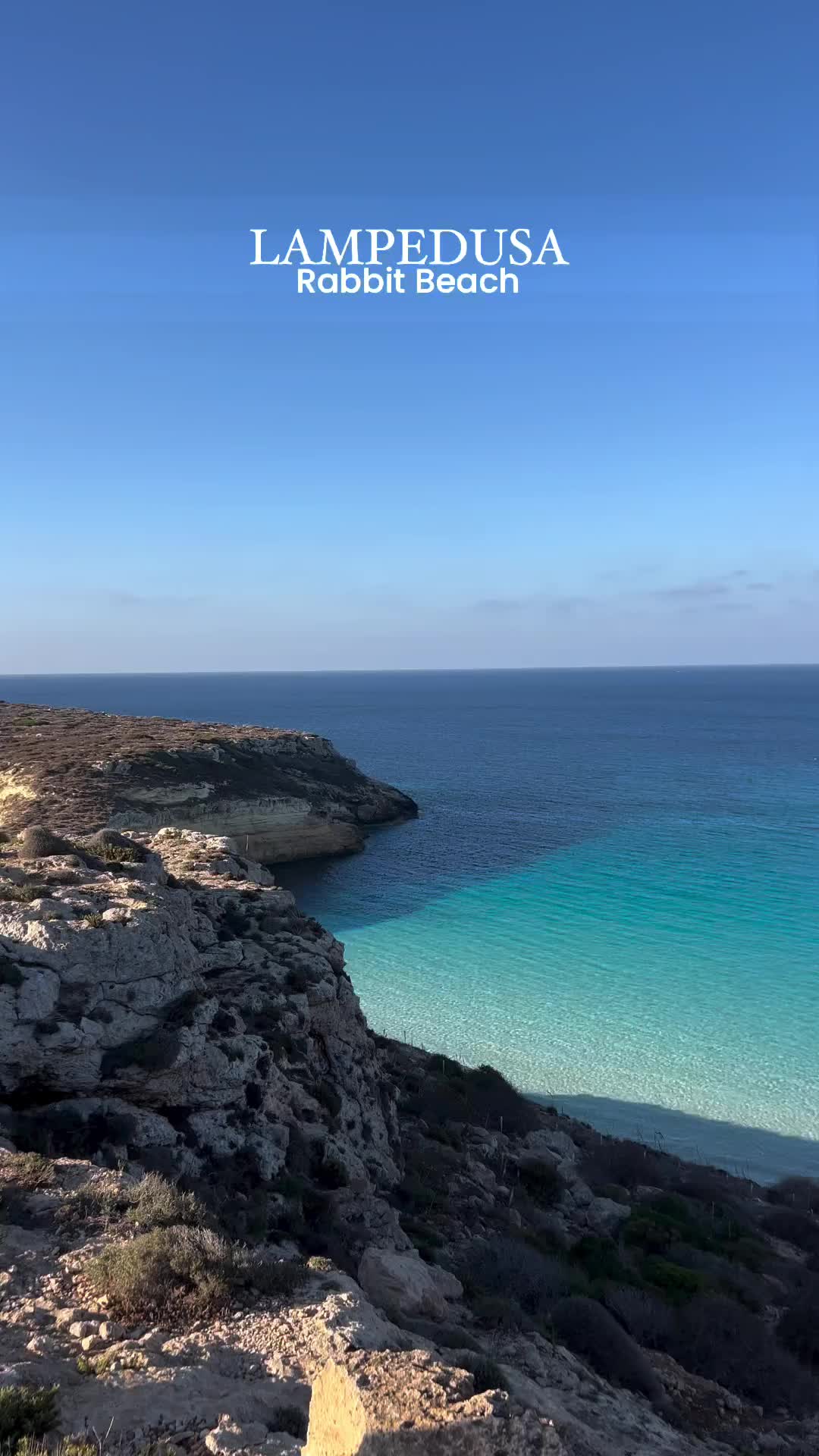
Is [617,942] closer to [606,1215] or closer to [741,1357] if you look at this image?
[606,1215]

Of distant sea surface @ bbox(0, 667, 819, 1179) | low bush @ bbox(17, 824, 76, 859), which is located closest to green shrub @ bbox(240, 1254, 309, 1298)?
low bush @ bbox(17, 824, 76, 859)

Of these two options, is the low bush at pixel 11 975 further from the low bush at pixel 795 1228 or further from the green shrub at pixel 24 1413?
the low bush at pixel 795 1228

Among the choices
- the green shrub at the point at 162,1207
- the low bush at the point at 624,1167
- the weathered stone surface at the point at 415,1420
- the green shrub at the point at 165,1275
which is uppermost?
the weathered stone surface at the point at 415,1420

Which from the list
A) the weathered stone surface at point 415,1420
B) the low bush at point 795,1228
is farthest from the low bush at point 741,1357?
the weathered stone surface at point 415,1420

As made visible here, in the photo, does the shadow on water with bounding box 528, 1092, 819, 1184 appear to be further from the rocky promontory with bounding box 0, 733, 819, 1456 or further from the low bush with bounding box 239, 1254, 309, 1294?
the low bush with bounding box 239, 1254, 309, 1294

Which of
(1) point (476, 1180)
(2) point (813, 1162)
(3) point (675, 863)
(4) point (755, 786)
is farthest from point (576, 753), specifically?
(1) point (476, 1180)

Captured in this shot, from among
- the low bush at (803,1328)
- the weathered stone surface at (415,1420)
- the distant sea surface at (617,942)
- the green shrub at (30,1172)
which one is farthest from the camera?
the distant sea surface at (617,942)

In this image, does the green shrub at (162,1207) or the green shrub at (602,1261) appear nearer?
the green shrub at (162,1207)
